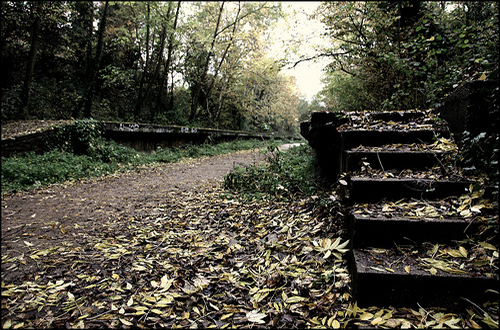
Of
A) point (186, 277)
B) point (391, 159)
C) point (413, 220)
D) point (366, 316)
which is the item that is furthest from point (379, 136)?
point (186, 277)

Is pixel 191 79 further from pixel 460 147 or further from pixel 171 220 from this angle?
pixel 460 147

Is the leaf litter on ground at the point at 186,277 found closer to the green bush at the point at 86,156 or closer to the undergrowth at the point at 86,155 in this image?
the undergrowth at the point at 86,155

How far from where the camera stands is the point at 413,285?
4.76ft

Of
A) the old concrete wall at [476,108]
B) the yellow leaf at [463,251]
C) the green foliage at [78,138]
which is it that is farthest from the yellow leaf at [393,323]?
the green foliage at [78,138]

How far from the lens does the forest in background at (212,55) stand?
13.1 feet

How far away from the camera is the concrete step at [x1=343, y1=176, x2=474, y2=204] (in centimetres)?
198

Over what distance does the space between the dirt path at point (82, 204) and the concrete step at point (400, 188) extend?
206 centimetres

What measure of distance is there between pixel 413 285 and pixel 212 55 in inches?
676

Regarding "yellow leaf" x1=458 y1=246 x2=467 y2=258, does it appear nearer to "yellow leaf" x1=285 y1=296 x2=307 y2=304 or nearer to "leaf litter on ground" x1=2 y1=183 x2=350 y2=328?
"leaf litter on ground" x1=2 y1=183 x2=350 y2=328

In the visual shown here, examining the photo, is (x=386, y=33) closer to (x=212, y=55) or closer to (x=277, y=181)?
(x=277, y=181)

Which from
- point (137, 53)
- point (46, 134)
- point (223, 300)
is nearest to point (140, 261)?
point (223, 300)

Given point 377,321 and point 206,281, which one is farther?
point 206,281

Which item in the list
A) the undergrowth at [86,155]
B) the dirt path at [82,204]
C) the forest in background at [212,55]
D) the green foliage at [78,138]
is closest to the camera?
the dirt path at [82,204]

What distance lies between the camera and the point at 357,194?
2119mm
